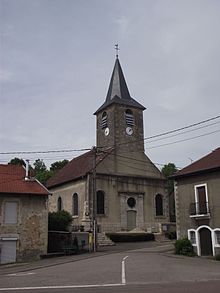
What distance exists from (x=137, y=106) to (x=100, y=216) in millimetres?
13956

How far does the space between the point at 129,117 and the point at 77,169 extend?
27.2 feet

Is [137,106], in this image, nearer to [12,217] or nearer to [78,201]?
[78,201]

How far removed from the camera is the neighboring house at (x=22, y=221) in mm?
26984

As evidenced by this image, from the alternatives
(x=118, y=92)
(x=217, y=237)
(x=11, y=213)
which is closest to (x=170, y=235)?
(x=217, y=237)

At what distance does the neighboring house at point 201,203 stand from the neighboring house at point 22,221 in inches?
378

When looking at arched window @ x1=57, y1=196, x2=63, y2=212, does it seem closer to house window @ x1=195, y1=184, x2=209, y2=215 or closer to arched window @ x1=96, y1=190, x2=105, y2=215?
arched window @ x1=96, y1=190, x2=105, y2=215

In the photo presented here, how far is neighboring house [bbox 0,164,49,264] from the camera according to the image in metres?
27.0

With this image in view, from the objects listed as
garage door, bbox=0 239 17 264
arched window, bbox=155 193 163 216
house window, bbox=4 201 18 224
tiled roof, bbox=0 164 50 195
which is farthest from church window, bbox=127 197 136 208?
garage door, bbox=0 239 17 264

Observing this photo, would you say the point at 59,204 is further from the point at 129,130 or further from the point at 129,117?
the point at 129,117

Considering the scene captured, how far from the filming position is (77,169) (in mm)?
44250

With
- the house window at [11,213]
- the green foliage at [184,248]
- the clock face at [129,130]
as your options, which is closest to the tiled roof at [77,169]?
the clock face at [129,130]

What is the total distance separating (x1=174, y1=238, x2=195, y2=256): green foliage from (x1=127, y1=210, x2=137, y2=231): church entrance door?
15.6 m

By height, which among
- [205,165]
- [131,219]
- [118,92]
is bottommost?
[131,219]

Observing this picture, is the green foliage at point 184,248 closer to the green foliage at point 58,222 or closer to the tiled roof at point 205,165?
the tiled roof at point 205,165
